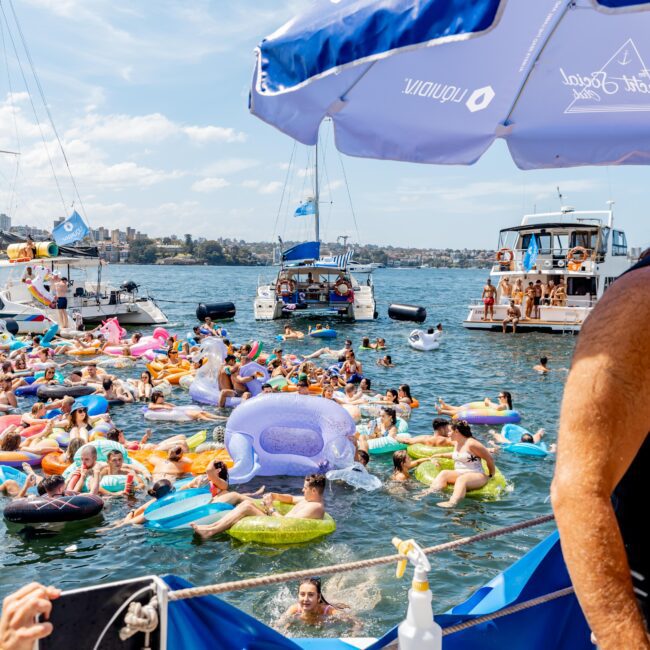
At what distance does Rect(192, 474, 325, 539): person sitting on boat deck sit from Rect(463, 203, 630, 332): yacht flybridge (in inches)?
878

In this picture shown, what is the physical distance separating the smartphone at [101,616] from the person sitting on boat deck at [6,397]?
48.1 feet

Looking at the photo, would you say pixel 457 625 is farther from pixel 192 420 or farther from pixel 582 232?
A: pixel 582 232

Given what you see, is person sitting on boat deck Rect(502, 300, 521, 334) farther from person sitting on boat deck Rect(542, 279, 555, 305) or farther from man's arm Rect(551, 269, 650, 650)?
man's arm Rect(551, 269, 650, 650)

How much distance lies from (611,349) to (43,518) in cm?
902

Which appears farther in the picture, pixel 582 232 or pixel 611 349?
pixel 582 232

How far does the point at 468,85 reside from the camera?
3.72 metres

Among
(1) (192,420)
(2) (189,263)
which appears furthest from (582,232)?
(2) (189,263)

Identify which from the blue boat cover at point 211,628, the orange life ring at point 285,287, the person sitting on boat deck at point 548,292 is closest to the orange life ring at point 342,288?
the orange life ring at point 285,287

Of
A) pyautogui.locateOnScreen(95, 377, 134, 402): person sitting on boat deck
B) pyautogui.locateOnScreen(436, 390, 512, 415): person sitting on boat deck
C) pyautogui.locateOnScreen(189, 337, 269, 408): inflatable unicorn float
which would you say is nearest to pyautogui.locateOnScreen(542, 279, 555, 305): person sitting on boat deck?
pyautogui.locateOnScreen(436, 390, 512, 415): person sitting on boat deck

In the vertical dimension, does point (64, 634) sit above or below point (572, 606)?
above

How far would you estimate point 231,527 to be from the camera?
8.91 metres

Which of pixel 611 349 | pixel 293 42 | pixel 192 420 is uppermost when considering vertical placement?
pixel 293 42

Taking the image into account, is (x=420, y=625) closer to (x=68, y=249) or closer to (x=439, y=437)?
(x=439, y=437)

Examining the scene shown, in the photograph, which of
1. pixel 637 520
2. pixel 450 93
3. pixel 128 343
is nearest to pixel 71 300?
pixel 128 343
